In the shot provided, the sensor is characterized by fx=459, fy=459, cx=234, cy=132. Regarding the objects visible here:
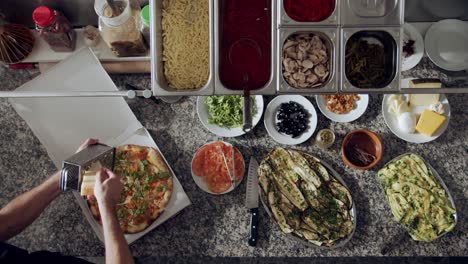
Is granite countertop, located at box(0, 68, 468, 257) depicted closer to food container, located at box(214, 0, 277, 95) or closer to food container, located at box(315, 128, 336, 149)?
food container, located at box(315, 128, 336, 149)

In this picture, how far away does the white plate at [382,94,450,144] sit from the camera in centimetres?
151

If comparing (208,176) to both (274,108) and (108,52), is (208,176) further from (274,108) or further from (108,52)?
(108,52)

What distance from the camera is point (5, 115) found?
1595 mm

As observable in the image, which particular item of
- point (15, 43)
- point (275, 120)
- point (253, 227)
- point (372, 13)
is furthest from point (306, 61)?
point (15, 43)

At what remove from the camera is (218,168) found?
150 cm

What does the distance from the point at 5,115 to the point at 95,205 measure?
0.47m

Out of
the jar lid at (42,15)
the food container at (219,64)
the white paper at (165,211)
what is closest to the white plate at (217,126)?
the white paper at (165,211)

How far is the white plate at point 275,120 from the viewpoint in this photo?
1515 mm

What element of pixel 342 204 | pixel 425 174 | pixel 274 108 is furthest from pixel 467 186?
pixel 274 108

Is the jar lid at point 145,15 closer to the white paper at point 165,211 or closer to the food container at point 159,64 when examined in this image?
the food container at point 159,64

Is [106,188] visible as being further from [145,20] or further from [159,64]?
[145,20]

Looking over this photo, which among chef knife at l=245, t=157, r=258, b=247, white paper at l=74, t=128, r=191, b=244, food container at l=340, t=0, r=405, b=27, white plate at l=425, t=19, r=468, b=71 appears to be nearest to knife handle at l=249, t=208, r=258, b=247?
chef knife at l=245, t=157, r=258, b=247

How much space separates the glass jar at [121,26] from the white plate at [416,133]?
83cm

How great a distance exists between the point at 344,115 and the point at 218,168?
454mm
